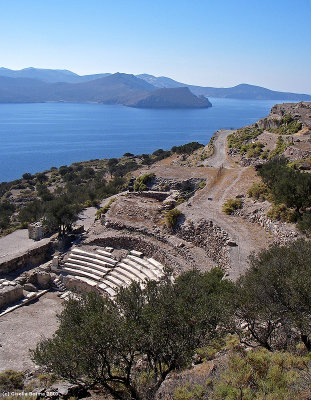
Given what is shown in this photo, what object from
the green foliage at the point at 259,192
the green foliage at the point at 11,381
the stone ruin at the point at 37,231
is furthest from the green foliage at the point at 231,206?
the green foliage at the point at 11,381

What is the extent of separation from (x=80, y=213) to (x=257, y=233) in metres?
17.6

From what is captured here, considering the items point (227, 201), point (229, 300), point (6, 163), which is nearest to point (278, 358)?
point (229, 300)

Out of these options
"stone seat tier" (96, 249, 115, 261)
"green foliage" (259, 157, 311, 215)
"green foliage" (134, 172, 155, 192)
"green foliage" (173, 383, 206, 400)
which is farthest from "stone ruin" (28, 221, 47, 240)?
"green foliage" (173, 383, 206, 400)

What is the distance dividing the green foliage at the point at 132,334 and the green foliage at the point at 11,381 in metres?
3.23

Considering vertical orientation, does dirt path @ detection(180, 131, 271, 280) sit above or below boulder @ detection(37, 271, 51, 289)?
above

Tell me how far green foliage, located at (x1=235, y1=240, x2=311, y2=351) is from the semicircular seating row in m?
9.15

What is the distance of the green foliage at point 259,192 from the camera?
25.1 m

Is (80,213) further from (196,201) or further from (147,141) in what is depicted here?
(147,141)

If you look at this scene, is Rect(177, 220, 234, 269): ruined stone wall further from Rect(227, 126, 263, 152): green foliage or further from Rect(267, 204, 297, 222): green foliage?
Rect(227, 126, 263, 152): green foliage

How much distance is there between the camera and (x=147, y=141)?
132750 mm

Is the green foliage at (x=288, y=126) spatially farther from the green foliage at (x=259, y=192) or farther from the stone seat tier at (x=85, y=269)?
the stone seat tier at (x=85, y=269)

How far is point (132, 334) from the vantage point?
9.64 m

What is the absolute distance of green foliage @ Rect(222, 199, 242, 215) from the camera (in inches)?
971

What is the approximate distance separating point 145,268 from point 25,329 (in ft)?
24.9
